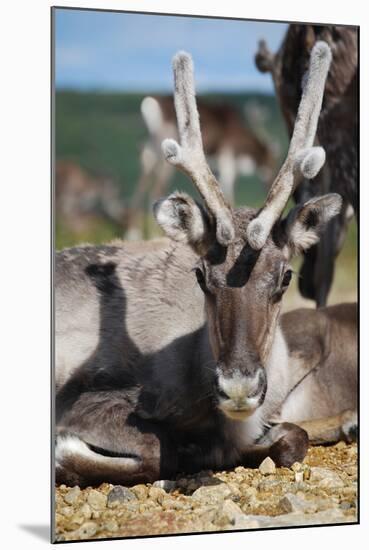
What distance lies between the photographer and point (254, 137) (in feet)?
25.4

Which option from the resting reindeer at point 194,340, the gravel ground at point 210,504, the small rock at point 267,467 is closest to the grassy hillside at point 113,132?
the resting reindeer at point 194,340

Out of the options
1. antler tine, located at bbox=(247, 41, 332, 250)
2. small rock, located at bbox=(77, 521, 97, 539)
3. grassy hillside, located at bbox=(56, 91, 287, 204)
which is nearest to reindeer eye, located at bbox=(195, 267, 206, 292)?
antler tine, located at bbox=(247, 41, 332, 250)

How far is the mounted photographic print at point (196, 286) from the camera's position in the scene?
5.69 metres

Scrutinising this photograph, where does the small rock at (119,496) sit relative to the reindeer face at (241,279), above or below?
below

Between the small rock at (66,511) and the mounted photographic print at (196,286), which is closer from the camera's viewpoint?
the mounted photographic print at (196,286)

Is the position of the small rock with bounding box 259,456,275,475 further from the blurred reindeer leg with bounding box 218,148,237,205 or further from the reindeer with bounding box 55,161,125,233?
the blurred reindeer leg with bounding box 218,148,237,205

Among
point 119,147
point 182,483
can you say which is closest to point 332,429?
point 182,483

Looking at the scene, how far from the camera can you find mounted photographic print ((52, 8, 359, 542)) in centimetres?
569

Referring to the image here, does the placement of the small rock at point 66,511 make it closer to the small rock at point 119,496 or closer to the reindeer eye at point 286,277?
the small rock at point 119,496

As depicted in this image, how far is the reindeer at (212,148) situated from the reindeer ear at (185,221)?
0.71 meters

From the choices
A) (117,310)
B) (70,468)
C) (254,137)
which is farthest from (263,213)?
(254,137)

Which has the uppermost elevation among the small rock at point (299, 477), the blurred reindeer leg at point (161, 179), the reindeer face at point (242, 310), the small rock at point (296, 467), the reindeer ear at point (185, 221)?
the blurred reindeer leg at point (161, 179)

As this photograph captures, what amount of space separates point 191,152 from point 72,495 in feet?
5.42

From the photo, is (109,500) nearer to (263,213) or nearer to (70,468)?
(70,468)
